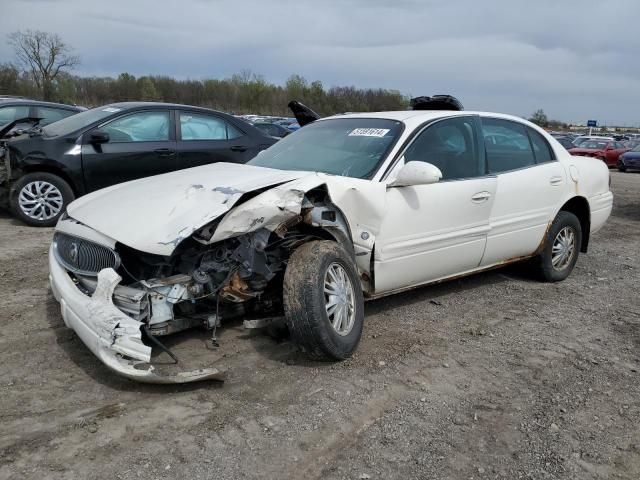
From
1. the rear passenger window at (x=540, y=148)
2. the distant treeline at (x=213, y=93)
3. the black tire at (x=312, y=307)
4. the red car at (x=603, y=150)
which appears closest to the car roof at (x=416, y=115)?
the rear passenger window at (x=540, y=148)

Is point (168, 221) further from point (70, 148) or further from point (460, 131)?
point (70, 148)

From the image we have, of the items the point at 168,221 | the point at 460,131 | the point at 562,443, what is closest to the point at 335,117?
the point at 460,131

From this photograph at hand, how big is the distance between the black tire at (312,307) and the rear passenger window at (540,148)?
104 inches

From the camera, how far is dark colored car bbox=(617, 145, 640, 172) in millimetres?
23875

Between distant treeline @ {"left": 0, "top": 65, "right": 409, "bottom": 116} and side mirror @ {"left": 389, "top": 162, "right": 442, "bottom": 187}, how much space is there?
39691mm

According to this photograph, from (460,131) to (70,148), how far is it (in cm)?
460

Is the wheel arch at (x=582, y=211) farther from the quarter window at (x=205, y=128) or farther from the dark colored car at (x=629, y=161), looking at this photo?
the dark colored car at (x=629, y=161)

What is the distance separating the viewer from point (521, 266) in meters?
5.74

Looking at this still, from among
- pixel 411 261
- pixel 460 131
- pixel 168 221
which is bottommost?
pixel 411 261

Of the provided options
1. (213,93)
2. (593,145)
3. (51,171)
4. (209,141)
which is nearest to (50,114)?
(51,171)

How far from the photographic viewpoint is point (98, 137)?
687 centimetres

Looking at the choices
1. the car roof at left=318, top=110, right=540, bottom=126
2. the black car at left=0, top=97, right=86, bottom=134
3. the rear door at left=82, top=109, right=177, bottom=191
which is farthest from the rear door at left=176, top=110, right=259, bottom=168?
the car roof at left=318, top=110, right=540, bottom=126

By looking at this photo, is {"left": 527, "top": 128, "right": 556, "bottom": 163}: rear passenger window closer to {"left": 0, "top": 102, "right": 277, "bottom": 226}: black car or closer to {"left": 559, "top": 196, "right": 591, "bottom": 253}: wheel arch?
{"left": 559, "top": 196, "right": 591, "bottom": 253}: wheel arch

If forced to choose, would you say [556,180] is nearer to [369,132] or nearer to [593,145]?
[369,132]
